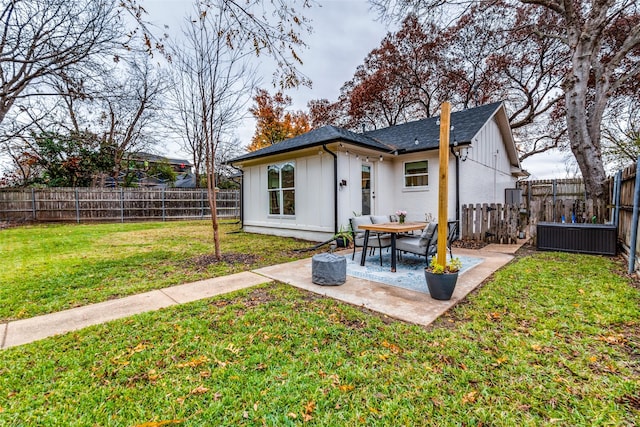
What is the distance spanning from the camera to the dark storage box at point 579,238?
622 cm

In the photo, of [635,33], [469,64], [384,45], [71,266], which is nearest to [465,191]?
[635,33]

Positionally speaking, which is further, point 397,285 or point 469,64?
point 469,64

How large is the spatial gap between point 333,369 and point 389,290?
2098mm

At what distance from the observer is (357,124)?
70.6 ft

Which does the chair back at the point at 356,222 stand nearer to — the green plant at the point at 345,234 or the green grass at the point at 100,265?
the green plant at the point at 345,234

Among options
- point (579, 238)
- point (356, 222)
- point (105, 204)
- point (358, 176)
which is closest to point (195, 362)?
point (356, 222)

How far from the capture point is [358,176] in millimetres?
8797

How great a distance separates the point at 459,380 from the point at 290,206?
7.92 m

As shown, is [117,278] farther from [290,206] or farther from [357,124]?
[357,124]

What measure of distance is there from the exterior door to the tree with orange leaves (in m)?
17.2

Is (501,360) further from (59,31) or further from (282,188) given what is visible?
(59,31)

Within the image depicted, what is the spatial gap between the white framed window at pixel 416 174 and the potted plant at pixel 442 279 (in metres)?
6.25

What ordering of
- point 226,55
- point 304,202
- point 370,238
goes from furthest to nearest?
point 304,202, point 370,238, point 226,55

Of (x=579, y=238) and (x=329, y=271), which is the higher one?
(x=579, y=238)
